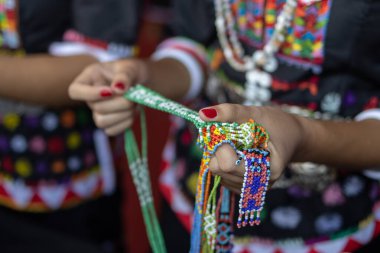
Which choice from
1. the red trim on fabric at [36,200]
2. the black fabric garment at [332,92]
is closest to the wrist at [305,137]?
the black fabric garment at [332,92]

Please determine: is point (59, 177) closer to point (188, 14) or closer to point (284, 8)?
point (188, 14)

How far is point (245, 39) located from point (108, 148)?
384mm

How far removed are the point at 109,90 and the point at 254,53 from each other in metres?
0.23

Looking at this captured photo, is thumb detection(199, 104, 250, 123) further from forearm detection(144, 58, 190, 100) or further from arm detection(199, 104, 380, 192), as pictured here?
forearm detection(144, 58, 190, 100)

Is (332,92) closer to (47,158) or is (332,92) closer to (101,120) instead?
(101,120)

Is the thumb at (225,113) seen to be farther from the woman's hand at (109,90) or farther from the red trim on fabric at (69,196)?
the red trim on fabric at (69,196)

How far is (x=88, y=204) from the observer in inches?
37.6

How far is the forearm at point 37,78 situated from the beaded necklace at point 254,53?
0.26 m

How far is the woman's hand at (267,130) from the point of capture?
0.44 metres

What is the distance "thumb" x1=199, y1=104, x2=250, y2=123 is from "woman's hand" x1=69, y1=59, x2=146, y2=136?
0.18m

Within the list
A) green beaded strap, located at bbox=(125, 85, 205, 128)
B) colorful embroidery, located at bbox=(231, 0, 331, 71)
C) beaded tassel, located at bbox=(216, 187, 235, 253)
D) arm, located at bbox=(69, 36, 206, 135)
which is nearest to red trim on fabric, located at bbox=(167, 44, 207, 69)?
Result: arm, located at bbox=(69, 36, 206, 135)

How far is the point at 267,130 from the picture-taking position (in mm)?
475

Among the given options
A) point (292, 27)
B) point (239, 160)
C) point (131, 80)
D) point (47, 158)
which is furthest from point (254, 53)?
point (47, 158)

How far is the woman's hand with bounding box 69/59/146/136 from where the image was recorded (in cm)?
60
